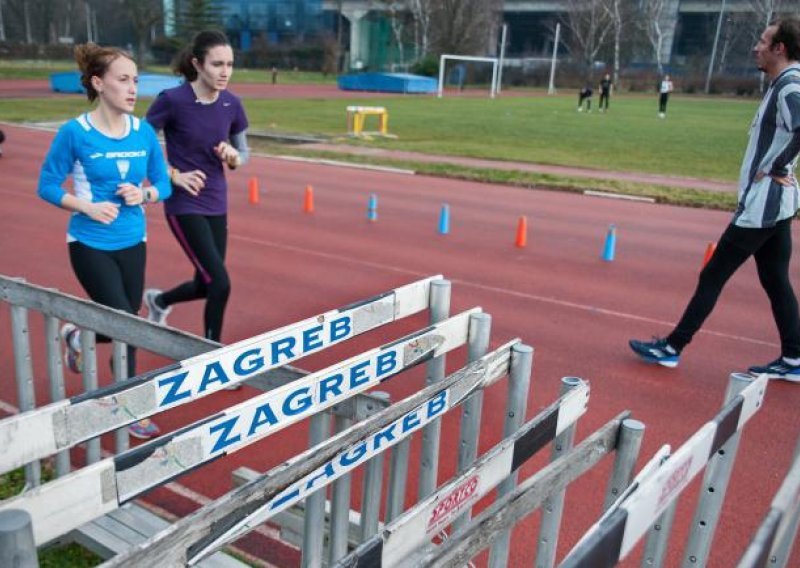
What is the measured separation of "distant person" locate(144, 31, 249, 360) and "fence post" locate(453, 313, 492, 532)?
2.54 metres

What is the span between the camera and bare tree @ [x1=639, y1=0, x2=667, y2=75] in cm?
6756

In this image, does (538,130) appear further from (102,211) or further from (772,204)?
(102,211)

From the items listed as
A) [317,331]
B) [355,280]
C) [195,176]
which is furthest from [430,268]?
[317,331]

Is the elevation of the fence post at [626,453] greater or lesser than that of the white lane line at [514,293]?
greater

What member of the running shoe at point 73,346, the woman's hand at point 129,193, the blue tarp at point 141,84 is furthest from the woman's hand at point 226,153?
the blue tarp at point 141,84

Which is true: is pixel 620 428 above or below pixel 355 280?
above

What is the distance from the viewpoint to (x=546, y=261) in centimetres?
901

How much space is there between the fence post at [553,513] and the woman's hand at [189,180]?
10.3 ft

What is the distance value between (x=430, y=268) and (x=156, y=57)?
76.2 metres

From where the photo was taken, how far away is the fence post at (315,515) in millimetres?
2355

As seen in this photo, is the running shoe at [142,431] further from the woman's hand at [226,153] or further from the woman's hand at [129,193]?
the woman's hand at [226,153]

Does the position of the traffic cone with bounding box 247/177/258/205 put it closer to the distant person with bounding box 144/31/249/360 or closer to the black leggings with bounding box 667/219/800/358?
the distant person with bounding box 144/31/249/360

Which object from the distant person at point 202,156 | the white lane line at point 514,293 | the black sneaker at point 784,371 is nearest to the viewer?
the distant person at point 202,156

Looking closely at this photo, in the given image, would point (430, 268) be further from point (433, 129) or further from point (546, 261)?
point (433, 129)
